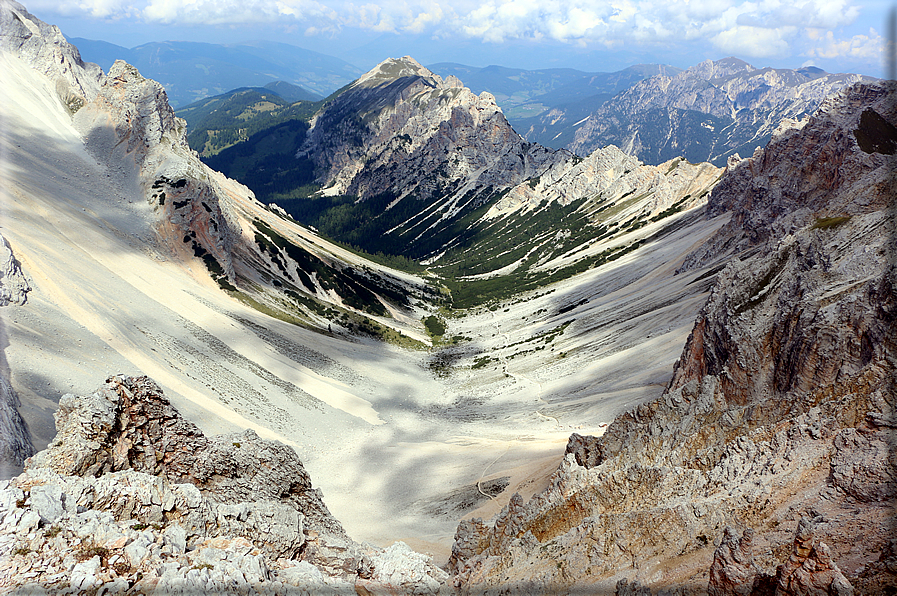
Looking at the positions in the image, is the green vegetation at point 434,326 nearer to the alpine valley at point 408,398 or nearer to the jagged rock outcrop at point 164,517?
the alpine valley at point 408,398

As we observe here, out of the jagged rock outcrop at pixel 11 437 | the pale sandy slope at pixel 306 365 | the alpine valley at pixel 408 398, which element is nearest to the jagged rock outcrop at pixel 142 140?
the alpine valley at pixel 408 398

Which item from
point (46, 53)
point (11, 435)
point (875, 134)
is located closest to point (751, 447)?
point (11, 435)

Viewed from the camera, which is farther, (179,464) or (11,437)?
(11,437)

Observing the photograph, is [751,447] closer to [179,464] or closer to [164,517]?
[164,517]

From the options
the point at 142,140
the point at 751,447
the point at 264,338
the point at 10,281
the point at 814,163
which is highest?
the point at 142,140

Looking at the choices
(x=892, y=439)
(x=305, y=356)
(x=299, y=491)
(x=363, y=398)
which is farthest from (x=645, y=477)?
(x=305, y=356)

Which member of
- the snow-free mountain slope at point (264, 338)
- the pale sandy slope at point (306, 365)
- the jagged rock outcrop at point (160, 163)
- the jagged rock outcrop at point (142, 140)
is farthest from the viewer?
the jagged rock outcrop at point (142, 140)

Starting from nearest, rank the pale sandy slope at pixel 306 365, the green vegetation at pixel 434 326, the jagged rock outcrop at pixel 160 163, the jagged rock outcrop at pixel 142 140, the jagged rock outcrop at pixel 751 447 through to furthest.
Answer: the jagged rock outcrop at pixel 751 447 → the pale sandy slope at pixel 306 365 → the jagged rock outcrop at pixel 160 163 → the jagged rock outcrop at pixel 142 140 → the green vegetation at pixel 434 326

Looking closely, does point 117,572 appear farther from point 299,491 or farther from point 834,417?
point 834,417
